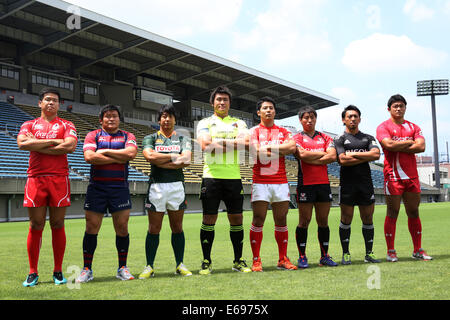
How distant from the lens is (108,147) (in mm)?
4973

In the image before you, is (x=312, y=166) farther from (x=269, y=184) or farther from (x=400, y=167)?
(x=400, y=167)

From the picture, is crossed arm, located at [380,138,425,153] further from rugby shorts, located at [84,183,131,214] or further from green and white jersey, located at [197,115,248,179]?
rugby shorts, located at [84,183,131,214]

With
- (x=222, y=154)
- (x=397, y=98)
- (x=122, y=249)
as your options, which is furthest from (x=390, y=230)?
(x=122, y=249)

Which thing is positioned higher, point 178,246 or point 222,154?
point 222,154

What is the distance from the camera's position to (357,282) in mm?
4199

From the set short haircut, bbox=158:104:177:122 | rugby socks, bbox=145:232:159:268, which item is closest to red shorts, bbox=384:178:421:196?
short haircut, bbox=158:104:177:122

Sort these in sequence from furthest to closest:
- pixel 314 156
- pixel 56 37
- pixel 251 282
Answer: pixel 56 37
pixel 314 156
pixel 251 282

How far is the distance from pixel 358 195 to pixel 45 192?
4054 millimetres

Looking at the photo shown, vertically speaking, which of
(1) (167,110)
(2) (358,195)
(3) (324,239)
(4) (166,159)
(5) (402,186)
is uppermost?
(1) (167,110)

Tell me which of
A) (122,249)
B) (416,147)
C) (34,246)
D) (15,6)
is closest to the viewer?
(34,246)

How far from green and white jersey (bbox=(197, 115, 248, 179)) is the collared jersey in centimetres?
93

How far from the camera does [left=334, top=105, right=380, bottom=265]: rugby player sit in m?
5.68

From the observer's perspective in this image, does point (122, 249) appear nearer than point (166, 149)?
Yes
